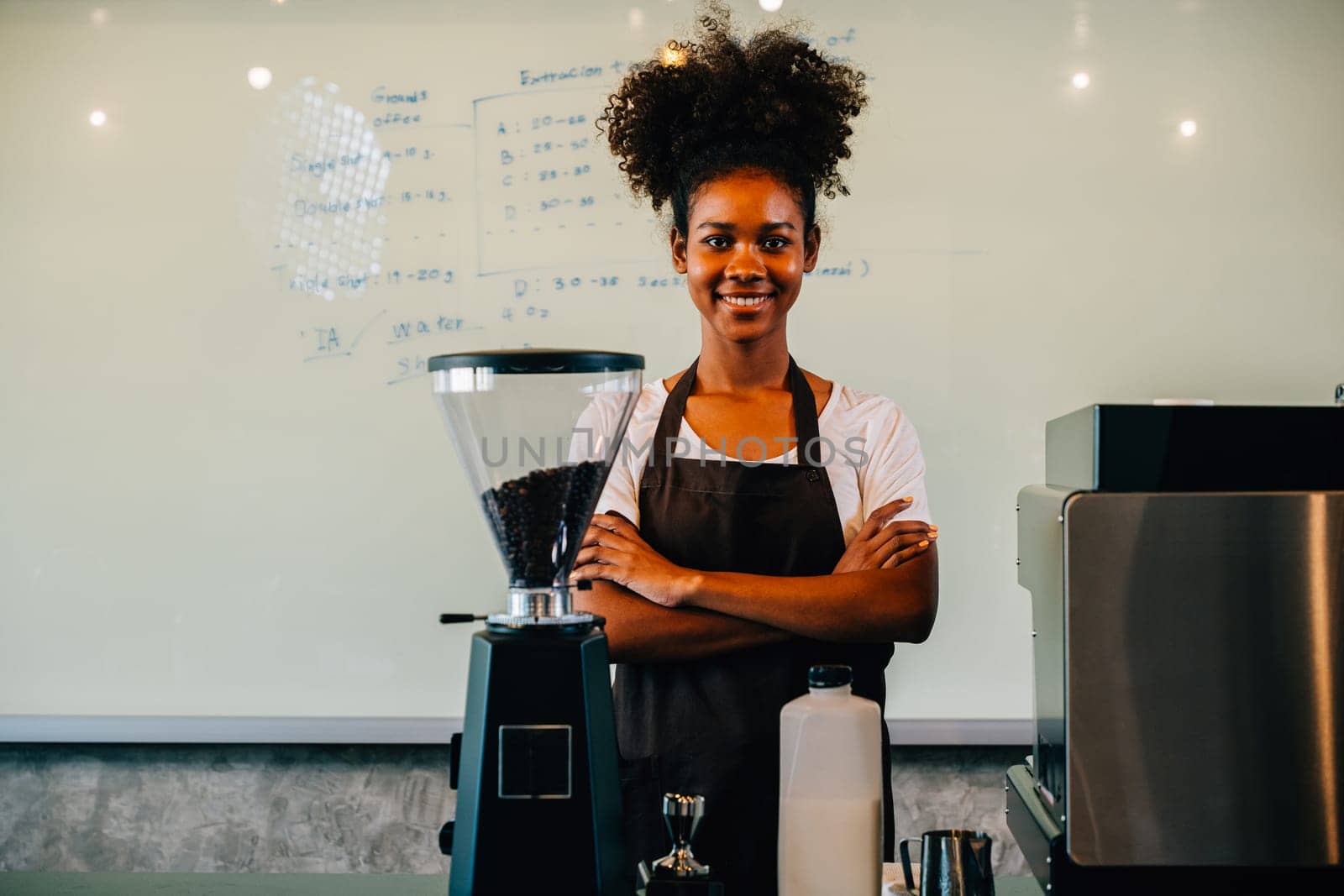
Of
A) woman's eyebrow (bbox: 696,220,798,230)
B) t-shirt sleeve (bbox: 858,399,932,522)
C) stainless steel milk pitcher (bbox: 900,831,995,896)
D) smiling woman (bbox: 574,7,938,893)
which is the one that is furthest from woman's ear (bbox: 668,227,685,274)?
stainless steel milk pitcher (bbox: 900,831,995,896)

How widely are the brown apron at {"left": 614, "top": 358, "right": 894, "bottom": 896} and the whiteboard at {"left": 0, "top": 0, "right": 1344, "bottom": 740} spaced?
0.60 meters

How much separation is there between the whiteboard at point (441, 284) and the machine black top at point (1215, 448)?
1313mm

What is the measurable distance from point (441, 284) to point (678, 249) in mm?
656

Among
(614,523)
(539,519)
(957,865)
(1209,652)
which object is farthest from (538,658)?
(614,523)

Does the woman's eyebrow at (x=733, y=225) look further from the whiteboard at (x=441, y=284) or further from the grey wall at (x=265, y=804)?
the grey wall at (x=265, y=804)

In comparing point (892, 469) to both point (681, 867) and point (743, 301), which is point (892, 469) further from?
point (681, 867)

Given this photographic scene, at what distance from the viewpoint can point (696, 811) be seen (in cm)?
118

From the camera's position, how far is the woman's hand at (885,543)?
1834mm

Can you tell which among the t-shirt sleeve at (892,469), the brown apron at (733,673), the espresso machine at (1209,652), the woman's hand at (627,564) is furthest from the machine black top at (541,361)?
the t-shirt sleeve at (892,469)

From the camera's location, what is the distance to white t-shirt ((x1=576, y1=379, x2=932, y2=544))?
6.25 feet

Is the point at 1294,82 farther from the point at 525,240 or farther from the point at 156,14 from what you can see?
the point at 156,14

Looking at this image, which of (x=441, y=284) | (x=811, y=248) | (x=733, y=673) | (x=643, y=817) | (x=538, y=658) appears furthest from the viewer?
(x=441, y=284)

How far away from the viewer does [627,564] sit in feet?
5.95

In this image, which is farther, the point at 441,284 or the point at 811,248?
the point at 441,284
